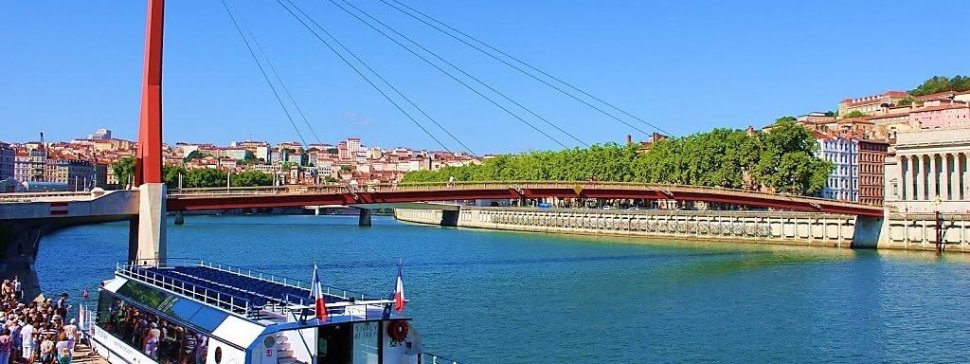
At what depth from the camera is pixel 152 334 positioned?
57.5ft

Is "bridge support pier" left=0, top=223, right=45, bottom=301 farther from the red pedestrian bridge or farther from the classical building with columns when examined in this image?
the classical building with columns

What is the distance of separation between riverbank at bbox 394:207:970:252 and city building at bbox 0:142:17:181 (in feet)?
318

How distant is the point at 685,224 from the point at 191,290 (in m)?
64.8

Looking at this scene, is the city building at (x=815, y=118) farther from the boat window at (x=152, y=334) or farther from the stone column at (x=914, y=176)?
the boat window at (x=152, y=334)

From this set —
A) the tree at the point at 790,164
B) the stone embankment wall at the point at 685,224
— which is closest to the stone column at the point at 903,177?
the tree at the point at 790,164

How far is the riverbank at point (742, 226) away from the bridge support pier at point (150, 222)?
1719 inches

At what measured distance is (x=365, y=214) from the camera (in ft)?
369

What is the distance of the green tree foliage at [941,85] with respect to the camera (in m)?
142

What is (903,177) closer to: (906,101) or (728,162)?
(728,162)

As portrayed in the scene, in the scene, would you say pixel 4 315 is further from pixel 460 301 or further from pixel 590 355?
pixel 460 301

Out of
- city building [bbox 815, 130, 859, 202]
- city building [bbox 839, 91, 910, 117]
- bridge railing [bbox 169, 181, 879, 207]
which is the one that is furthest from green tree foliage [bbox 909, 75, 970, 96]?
bridge railing [bbox 169, 181, 879, 207]

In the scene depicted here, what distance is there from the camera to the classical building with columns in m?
72.1

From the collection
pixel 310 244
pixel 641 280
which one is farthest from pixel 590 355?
pixel 310 244

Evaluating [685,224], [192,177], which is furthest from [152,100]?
[192,177]
